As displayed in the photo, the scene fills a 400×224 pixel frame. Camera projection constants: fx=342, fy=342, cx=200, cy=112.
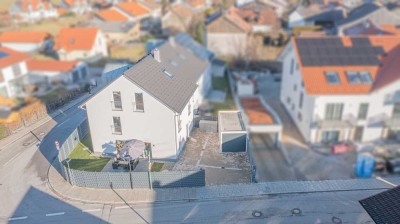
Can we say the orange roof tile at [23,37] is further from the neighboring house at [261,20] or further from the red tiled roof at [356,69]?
the red tiled roof at [356,69]

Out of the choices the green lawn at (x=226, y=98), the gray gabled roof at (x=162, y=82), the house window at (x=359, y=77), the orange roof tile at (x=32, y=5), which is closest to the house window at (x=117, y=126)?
the gray gabled roof at (x=162, y=82)

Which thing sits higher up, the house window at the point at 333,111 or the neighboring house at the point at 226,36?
the neighboring house at the point at 226,36

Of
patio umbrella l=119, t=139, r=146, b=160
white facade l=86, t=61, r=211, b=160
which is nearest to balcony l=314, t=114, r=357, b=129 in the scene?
white facade l=86, t=61, r=211, b=160

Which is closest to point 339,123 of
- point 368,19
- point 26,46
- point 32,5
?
point 368,19

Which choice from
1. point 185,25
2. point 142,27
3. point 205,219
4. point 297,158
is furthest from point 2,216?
point 142,27

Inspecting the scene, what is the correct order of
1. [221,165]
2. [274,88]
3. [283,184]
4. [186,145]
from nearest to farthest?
[283,184], [221,165], [186,145], [274,88]

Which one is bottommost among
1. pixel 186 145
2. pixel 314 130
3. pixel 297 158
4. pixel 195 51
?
pixel 297 158

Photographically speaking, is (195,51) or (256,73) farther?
(256,73)

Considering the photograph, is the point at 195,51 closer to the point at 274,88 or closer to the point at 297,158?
the point at 274,88

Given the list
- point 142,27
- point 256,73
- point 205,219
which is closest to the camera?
point 205,219
